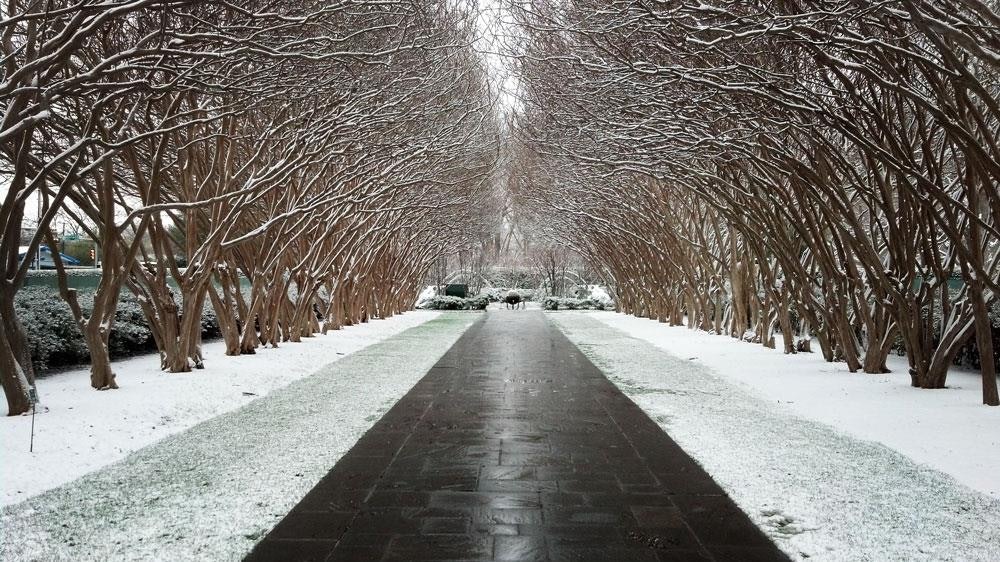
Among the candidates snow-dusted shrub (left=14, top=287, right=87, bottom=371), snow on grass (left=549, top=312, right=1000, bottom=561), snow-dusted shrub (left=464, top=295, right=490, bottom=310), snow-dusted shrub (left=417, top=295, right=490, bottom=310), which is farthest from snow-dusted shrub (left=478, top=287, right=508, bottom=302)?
snow on grass (left=549, top=312, right=1000, bottom=561)

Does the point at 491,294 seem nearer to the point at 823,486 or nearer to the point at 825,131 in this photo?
the point at 825,131

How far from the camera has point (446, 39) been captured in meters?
14.8

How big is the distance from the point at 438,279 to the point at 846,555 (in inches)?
1741

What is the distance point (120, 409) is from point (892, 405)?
8.26 meters

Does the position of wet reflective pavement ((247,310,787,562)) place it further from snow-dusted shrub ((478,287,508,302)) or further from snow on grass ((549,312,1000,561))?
snow-dusted shrub ((478,287,508,302))

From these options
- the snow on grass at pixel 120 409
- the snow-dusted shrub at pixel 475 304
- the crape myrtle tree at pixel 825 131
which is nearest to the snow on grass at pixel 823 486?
the crape myrtle tree at pixel 825 131

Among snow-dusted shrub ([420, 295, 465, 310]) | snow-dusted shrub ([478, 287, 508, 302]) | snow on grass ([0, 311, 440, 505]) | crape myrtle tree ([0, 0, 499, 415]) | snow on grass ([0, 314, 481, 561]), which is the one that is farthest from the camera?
snow-dusted shrub ([478, 287, 508, 302])

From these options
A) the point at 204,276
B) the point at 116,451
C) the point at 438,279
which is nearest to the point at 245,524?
the point at 116,451

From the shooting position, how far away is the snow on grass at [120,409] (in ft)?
18.9

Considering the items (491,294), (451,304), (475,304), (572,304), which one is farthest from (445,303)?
(491,294)

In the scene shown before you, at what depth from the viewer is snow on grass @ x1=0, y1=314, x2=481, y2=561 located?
158 inches

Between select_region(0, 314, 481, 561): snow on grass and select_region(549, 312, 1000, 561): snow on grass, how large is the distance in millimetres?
2908

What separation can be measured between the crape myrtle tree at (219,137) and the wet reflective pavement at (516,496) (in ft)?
12.7

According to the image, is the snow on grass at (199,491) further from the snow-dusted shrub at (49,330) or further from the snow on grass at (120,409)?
the snow-dusted shrub at (49,330)
